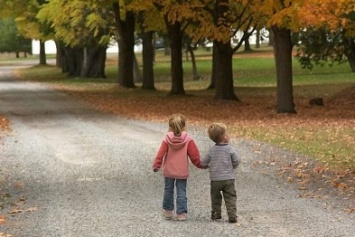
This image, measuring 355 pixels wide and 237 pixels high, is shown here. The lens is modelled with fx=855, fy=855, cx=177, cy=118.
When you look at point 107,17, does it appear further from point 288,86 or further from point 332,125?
point 332,125

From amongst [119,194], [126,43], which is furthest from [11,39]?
[119,194]

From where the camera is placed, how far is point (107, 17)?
44.0 meters

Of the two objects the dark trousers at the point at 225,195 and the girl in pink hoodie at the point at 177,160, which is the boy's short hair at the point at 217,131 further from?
the dark trousers at the point at 225,195

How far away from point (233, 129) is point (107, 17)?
24377 millimetres

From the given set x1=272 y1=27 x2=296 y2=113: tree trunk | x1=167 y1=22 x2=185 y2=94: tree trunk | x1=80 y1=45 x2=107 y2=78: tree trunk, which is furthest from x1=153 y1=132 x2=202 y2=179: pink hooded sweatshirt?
x1=80 y1=45 x2=107 y2=78: tree trunk

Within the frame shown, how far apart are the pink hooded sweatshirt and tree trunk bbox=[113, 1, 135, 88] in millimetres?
30122

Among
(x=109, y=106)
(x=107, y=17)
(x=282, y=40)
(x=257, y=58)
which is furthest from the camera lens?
(x=257, y=58)

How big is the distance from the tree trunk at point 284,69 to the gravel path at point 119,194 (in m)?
5.95

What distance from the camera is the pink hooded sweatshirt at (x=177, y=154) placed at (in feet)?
31.2

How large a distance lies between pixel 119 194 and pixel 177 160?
2.16 meters

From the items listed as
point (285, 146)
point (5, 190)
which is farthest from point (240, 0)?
point (5, 190)

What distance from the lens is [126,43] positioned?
133 feet

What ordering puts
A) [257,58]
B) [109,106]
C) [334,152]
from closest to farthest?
1. [334,152]
2. [109,106]
3. [257,58]

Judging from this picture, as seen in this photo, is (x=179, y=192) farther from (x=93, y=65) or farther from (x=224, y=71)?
(x=93, y=65)
